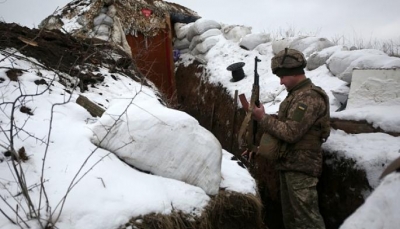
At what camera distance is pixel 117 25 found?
5.50 m

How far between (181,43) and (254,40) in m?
2.16

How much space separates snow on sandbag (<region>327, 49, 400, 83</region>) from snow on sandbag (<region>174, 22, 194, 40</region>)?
4.26 metres

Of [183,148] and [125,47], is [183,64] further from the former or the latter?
[183,148]

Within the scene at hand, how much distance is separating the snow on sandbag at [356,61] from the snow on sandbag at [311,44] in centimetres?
86

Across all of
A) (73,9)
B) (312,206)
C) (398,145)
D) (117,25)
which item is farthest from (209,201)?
(73,9)

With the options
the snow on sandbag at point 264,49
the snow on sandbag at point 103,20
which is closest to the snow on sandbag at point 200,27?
the snow on sandbag at point 264,49

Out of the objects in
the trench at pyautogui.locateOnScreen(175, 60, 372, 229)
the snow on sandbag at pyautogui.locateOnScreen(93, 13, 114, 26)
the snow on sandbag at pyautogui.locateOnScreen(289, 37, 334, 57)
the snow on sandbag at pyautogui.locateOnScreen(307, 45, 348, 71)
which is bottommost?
the trench at pyautogui.locateOnScreen(175, 60, 372, 229)

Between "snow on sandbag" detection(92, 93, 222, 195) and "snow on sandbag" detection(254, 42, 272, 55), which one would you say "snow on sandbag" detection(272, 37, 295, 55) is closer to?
"snow on sandbag" detection(254, 42, 272, 55)

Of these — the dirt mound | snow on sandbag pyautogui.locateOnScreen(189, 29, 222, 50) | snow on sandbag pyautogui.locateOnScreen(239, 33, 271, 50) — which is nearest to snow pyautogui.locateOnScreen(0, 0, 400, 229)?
the dirt mound

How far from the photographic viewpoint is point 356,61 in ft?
11.6

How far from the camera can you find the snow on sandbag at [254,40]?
20.8 ft

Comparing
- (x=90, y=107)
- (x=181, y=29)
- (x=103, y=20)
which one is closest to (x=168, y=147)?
(x=90, y=107)

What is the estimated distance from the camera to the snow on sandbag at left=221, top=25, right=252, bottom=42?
6883mm

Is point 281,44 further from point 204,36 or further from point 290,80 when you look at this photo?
point 290,80
